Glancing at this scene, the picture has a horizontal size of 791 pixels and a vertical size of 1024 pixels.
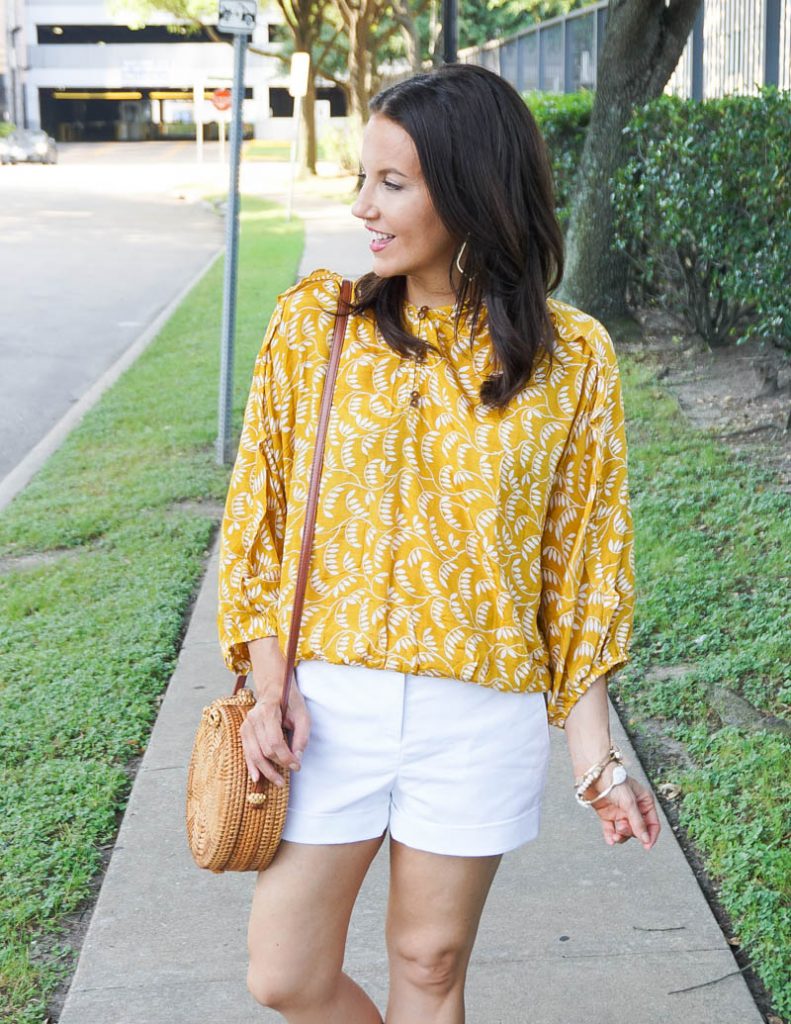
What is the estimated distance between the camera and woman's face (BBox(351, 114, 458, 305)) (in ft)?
6.56

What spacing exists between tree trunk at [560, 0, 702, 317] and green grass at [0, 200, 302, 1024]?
2.89 metres

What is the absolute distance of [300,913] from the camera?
196cm

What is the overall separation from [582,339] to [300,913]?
3.13 feet

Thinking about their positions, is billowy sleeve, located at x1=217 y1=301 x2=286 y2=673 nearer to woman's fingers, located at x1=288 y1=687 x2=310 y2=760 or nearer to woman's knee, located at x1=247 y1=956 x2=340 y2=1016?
woman's fingers, located at x1=288 y1=687 x2=310 y2=760

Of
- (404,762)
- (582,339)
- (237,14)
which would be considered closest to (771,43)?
(237,14)

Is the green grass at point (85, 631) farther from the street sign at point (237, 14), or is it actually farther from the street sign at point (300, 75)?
the street sign at point (300, 75)

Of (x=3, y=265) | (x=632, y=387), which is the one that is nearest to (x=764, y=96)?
(x=632, y=387)

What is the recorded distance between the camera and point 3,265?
62.8 ft

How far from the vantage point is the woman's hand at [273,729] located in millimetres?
→ 1940

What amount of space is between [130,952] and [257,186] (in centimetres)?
3919

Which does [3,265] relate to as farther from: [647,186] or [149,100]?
[149,100]

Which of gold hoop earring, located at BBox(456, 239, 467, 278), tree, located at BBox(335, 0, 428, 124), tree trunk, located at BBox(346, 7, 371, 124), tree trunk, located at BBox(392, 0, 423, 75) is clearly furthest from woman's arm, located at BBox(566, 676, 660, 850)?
tree trunk, located at BBox(346, 7, 371, 124)

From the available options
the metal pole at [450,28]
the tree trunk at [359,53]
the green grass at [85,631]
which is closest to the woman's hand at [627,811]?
the green grass at [85,631]

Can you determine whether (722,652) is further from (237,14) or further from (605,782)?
(237,14)
